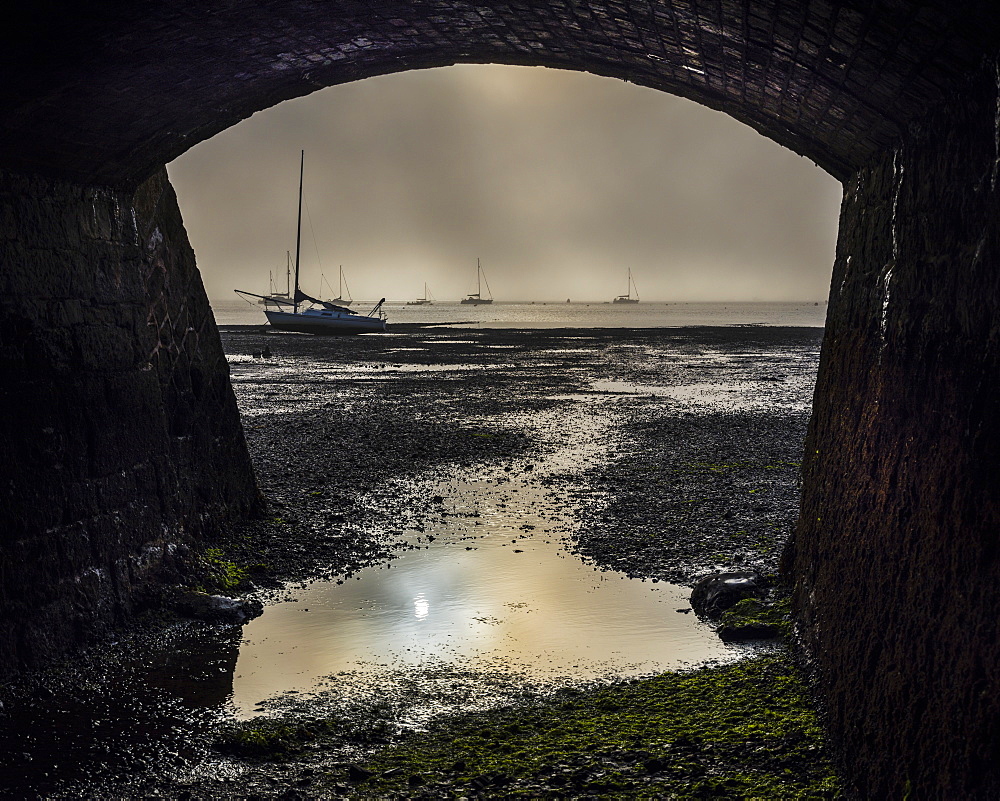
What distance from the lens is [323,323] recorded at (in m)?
62.5

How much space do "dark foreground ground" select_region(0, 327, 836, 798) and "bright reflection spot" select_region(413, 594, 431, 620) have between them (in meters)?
1.09

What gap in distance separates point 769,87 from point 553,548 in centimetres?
532

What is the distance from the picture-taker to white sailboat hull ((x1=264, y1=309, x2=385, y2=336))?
6250cm

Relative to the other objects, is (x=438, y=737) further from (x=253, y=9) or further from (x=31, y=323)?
(x=253, y=9)

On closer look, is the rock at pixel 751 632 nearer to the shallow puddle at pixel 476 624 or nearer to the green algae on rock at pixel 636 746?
the shallow puddle at pixel 476 624

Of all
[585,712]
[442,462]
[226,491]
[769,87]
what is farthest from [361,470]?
[769,87]

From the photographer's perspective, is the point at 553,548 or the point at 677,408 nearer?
the point at 553,548

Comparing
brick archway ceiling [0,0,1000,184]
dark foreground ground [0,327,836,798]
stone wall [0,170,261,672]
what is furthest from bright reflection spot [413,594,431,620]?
brick archway ceiling [0,0,1000,184]

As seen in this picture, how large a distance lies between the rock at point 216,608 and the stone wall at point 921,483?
4581mm

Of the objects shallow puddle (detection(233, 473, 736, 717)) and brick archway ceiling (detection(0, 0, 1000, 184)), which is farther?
shallow puddle (detection(233, 473, 736, 717))

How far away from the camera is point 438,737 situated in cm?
529

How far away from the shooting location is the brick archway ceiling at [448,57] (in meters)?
3.89

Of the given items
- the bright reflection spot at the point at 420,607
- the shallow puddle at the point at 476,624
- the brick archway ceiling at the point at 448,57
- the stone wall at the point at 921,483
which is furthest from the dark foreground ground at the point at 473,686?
the brick archway ceiling at the point at 448,57

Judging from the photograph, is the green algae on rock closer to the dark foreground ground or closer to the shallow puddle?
the dark foreground ground
